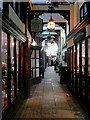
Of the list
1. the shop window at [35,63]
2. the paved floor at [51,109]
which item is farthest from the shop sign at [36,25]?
the paved floor at [51,109]

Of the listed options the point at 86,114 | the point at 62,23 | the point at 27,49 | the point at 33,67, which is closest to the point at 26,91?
the point at 27,49

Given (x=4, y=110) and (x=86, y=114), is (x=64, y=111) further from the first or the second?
(x=4, y=110)

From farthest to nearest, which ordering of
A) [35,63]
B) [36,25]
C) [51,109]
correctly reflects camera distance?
[35,63]
[36,25]
[51,109]

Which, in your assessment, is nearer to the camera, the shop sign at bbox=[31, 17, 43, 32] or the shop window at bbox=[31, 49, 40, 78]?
the shop sign at bbox=[31, 17, 43, 32]

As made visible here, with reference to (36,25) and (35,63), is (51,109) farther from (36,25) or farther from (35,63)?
(35,63)

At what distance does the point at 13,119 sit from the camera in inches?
206

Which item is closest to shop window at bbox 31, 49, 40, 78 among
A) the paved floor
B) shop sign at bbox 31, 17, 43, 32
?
shop sign at bbox 31, 17, 43, 32

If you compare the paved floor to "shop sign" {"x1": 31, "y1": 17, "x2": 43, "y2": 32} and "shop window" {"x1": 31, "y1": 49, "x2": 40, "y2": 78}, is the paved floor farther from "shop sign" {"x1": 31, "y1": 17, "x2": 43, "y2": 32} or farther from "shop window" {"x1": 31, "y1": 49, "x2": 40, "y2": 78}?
"shop window" {"x1": 31, "y1": 49, "x2": 40, "y2": 78}

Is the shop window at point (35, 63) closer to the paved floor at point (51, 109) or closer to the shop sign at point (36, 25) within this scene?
the shop sign at point (36, 25)

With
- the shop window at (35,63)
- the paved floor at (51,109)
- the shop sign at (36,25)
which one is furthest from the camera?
the shop window at (35,63)

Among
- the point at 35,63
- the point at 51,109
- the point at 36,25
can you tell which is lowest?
the point at 51,109

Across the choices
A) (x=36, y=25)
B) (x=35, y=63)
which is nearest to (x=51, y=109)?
(x=36, y=25)

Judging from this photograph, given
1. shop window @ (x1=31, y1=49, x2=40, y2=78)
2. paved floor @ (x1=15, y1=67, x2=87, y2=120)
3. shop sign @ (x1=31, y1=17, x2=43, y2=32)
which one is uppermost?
shop sign @ (x1=31, y1=17, x2=43, y2=32)

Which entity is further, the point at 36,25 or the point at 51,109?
the point at 36,25
